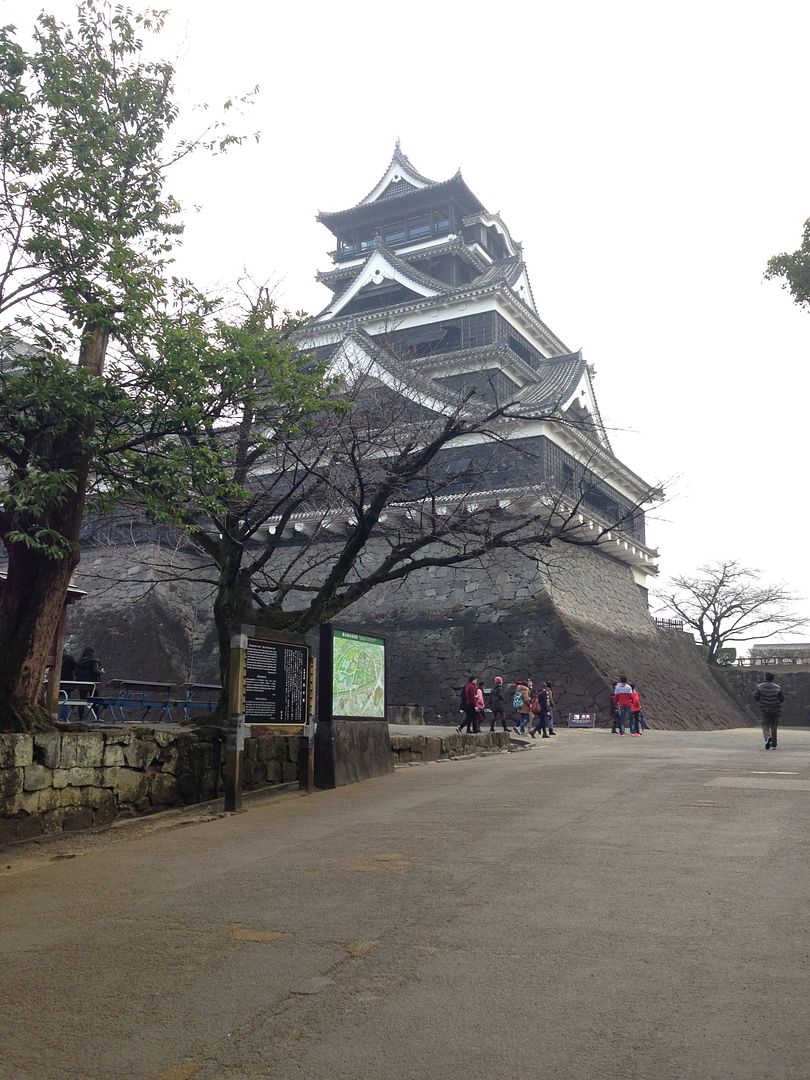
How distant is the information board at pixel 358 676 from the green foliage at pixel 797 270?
8.03 meters

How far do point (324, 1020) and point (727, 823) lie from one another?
4.98 meters

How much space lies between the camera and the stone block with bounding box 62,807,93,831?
7.51m

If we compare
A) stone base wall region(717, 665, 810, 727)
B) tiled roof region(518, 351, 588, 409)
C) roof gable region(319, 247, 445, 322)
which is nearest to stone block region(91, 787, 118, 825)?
tiled roof region(518, 351, 588, 409)

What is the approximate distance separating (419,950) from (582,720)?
65.9ft

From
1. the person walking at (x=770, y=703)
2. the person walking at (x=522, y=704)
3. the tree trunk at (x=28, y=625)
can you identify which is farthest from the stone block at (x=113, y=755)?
the person walking at (x=522, y=704)

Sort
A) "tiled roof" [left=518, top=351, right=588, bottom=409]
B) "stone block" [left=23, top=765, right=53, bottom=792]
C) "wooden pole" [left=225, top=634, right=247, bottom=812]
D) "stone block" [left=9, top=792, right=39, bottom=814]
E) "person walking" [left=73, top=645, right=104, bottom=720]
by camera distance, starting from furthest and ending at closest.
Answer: "tiled roof" [left=518, top=351, right=588, bottom=409]
"person walking" [left=73, top=645, right=104, bottom=720]
"wooden pole" [left=225, top=634, right=247, bottom=812]
"stone block" [left=23, top=765, right=53, bottom=792]
"stone block" [left=9, top=792, right=39, bottom=814]

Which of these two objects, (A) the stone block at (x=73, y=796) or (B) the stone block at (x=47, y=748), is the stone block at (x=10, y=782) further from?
(A) the stone block at (x=73, y=796)

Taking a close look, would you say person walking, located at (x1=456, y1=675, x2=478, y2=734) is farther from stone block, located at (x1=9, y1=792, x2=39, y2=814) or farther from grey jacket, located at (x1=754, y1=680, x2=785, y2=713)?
stone block, located at (x1=9, y1=792, x2=39, y2=814)

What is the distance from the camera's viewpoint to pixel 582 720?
2333cm

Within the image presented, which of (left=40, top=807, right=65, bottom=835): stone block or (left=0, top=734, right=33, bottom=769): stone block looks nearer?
(left=0, top=734, right=33, bottom=769): stone block

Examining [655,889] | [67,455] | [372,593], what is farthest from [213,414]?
[372,593]

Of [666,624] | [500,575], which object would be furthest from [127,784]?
[666,624]

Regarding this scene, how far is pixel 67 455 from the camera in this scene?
27.2 ft

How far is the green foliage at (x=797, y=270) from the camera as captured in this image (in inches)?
508
